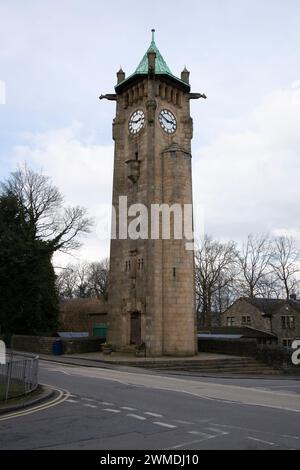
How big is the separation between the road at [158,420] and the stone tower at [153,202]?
49.6ft

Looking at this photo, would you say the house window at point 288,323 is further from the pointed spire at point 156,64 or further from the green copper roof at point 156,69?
the pointed spire at point 156,64

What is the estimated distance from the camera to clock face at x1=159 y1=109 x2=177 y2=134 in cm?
3641

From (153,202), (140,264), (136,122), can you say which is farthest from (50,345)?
(136,122)

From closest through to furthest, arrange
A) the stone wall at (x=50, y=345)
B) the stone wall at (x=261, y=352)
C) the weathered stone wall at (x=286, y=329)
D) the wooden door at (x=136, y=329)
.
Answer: the stone wall at (x=261, y=352) → the wooden door at (x=136, y=329) → the stone wall at (x=50, y=345) → the weathered stone wall at (x=286, y=329)

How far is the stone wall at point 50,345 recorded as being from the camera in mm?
34312

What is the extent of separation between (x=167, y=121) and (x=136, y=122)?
93.3 inches

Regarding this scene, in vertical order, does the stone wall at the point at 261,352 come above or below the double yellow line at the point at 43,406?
above

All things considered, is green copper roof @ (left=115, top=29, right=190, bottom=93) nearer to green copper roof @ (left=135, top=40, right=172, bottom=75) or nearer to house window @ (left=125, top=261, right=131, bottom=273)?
green copper roof @ (left=135, top=40, right=172, bottom=75)

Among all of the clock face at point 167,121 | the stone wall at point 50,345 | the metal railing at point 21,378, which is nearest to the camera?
the metal railing at point 21,378

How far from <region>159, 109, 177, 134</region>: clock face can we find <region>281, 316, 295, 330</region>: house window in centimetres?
3034

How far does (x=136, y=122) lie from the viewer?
122ft

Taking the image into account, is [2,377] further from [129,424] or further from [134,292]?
[134,292]

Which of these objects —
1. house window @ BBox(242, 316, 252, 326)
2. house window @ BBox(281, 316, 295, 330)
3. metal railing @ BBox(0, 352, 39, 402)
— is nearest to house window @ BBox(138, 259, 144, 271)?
metal railing @ BBox(0, 352, 39, 402)

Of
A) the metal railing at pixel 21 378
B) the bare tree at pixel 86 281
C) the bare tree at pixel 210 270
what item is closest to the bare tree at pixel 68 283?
the bare tree at pixel 86 281
